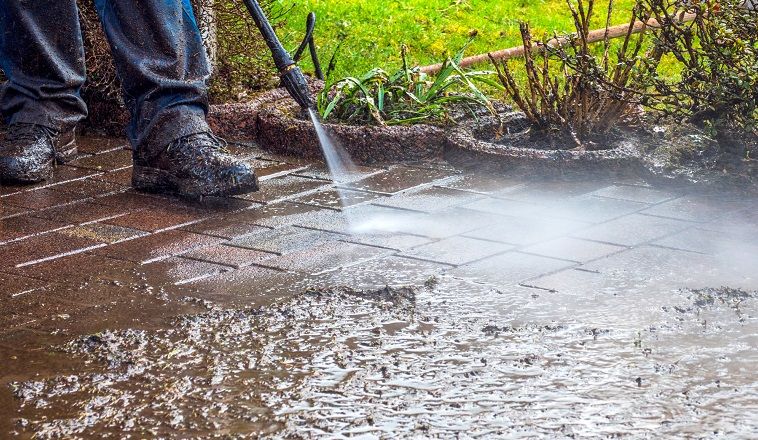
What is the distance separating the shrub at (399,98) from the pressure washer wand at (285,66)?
1.61 ft

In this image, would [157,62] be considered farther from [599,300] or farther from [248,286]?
[599,300]

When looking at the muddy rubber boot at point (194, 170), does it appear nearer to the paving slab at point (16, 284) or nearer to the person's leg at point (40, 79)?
the person's leg at point (40, 79)

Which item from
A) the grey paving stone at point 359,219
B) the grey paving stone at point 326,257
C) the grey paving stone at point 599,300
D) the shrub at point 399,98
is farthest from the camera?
the shrub at point 399,98

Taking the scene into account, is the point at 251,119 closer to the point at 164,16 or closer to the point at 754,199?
the point at 164,16

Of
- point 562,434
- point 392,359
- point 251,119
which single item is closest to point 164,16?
point 251,119

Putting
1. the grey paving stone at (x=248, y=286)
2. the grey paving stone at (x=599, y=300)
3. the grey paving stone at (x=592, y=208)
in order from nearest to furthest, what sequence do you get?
the grey paving stone at (x=599, y=300), the grey paving stone at (x=248, y=286), the grey paving stone at (x=592, y=208)

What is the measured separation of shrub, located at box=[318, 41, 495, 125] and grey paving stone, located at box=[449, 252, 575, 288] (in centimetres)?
192

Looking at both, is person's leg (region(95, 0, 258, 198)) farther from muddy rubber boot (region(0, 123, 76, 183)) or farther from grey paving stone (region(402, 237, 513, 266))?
grey paving stone (region(402, 237, 513, 266))

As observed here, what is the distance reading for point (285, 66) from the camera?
4.94 meters

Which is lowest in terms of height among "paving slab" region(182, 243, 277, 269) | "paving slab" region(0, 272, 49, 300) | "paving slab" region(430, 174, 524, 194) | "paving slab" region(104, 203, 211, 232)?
"paving slab" region(182, 243, 277, 269)

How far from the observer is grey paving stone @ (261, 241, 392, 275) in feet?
12.0

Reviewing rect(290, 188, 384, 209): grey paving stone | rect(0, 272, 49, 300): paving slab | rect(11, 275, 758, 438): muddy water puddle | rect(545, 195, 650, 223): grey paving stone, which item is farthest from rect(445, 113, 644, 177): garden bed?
rect(0, 272, 49, 300): paving slab

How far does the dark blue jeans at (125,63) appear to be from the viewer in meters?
4.66

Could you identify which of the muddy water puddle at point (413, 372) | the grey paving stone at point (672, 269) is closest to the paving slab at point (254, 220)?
the muddy water puddle at point (413, 372)
